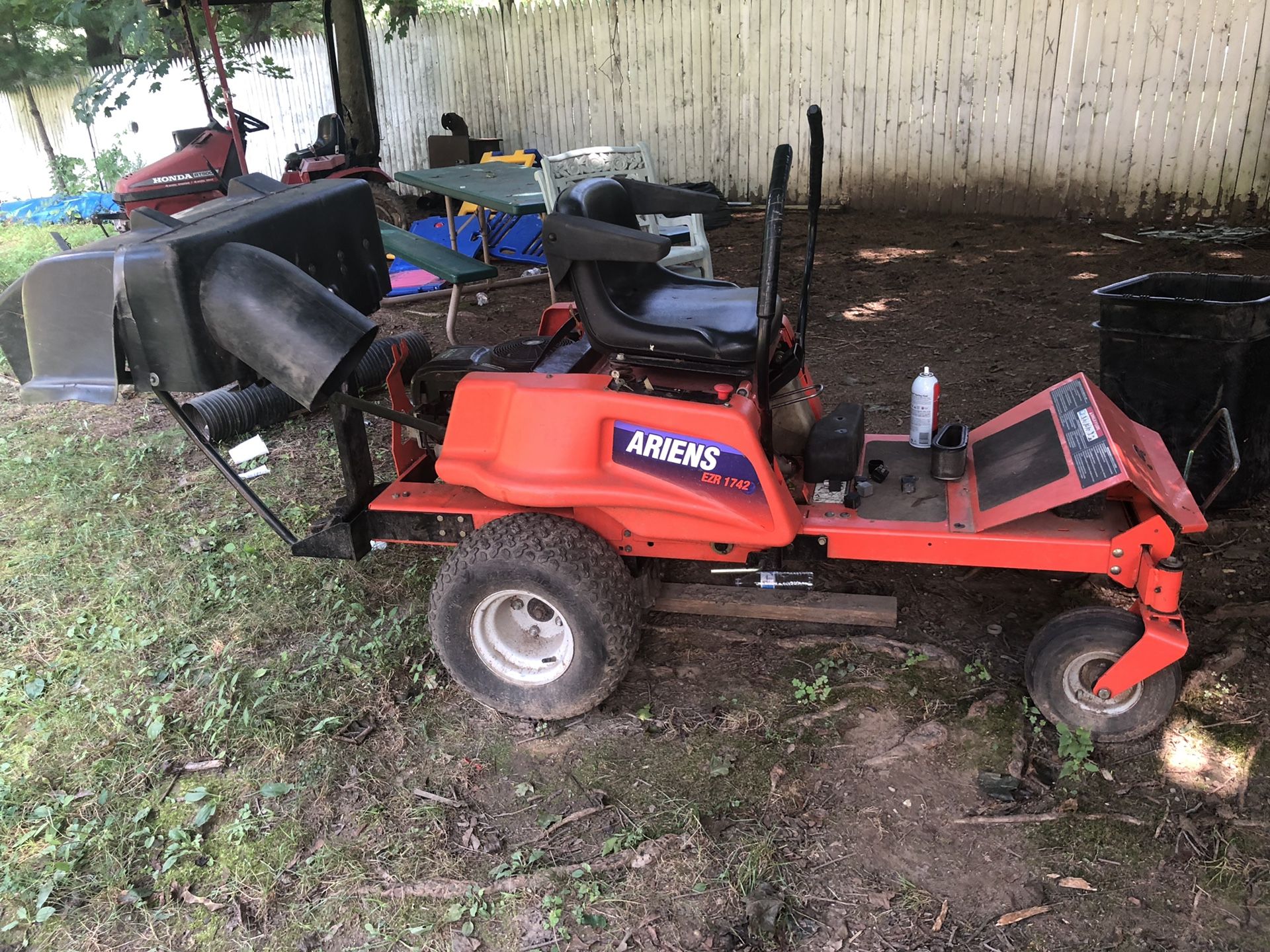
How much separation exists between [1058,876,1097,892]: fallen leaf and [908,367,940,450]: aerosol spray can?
4.57ft

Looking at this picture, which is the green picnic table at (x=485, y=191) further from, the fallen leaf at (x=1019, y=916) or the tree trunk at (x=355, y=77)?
the fallen leaf at (x=1019, y=916)

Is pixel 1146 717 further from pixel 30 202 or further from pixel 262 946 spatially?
pixel 30 202

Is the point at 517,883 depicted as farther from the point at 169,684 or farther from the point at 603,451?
the point at 169,684

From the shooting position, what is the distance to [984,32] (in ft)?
27.9

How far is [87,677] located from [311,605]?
76 centimetres

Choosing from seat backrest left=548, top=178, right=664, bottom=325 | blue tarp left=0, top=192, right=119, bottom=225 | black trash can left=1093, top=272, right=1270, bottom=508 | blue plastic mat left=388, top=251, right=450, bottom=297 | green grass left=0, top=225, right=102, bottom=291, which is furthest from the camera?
blue tarp left=0, top=192, right=119, bottom=225

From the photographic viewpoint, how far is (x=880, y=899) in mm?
2205

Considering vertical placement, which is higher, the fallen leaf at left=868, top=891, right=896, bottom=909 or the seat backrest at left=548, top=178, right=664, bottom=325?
the seat backrest at left=548, top=178, right=664, bottom=325

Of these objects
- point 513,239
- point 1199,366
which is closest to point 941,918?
point 1199,366

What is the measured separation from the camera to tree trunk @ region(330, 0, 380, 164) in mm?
8750

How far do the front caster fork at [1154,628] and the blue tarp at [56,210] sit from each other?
39.0ft

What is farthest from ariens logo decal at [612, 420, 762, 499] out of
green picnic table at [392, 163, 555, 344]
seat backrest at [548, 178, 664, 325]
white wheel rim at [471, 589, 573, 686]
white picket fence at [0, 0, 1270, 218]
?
white picket fence at [0, 0, 1270, 218]

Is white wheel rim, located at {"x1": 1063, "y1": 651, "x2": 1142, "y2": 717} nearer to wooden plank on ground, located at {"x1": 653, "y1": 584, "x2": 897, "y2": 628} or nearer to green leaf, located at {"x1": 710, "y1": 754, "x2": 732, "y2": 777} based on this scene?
wooden plank on ground, located at {"x1": 653, "y1": 584, "x2": 897, "y2": 628}

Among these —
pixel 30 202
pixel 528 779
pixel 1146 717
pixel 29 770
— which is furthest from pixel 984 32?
pixel 30 202
